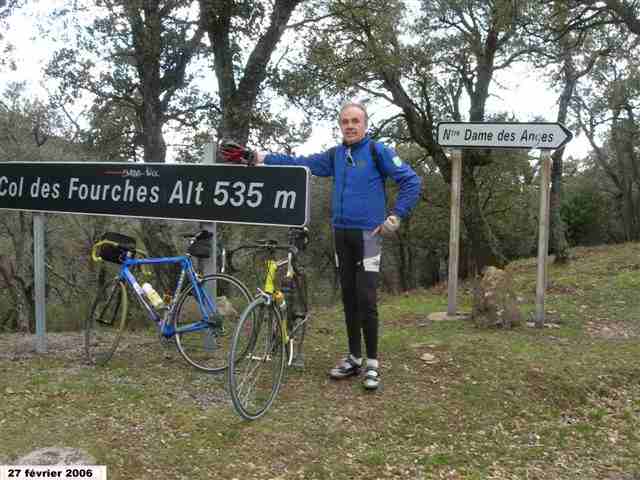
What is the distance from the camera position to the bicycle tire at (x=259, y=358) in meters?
3.59

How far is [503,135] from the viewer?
6285 millimetres

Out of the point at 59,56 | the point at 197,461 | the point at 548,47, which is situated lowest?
the point at 197,461

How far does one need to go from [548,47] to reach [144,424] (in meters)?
12.8

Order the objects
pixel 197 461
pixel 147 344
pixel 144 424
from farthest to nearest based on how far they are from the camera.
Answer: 1. pixel 147 344
2. pixel 144 424
3. pixel 197 461

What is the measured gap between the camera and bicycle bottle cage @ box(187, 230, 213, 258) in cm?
431

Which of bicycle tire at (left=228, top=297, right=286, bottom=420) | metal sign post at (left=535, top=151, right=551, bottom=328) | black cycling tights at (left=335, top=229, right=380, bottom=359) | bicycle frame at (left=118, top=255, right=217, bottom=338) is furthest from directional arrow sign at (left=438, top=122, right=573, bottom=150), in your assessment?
bicycle tire at (left=228, top=297, right=286, bottom=420)

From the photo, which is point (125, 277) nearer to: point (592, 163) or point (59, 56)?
point (59, 56)

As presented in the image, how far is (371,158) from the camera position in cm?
397

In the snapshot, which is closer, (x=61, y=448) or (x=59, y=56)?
(x=61, y=448)

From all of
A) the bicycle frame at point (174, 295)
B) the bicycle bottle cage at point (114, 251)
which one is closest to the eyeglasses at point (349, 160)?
the bicycle frame at point (174, 295)

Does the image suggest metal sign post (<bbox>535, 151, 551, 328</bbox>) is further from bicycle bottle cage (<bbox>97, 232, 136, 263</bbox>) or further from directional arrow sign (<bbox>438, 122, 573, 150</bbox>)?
bicycle bottle cage (<bbox>97, 232, 136, 263</bbox>)

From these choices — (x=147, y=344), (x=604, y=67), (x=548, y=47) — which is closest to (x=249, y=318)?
(x=147, y=344)

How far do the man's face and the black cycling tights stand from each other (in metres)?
0.64

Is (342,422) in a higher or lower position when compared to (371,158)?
lower
